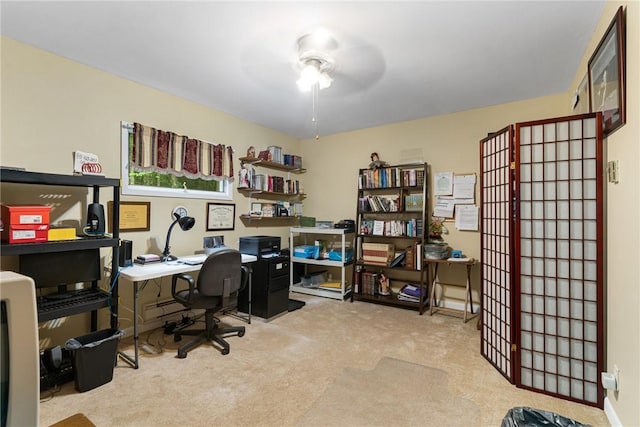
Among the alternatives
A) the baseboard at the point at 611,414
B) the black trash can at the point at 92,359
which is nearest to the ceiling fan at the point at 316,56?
the black trash can at the point at 92,359

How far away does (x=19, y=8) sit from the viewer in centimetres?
191

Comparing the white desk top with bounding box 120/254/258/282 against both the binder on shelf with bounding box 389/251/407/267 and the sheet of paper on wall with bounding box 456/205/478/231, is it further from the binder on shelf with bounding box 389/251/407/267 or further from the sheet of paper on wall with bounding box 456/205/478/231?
the sheet of paper on wall with bounding box 456/205/478/231

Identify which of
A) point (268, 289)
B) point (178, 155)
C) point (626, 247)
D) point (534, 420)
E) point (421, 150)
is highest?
point (421, 150)

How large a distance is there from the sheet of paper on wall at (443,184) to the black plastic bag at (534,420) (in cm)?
262

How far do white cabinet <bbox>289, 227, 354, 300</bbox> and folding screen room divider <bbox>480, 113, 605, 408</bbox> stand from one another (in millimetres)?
2190

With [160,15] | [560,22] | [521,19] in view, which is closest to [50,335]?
[160,15]

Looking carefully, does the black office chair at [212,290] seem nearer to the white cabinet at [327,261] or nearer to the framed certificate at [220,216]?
the framed certificate at [220,216]

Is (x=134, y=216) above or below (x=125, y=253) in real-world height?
above

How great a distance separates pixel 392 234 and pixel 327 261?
0.99 metres

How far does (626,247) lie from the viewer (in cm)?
158

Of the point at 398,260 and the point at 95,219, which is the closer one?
the point at 95,219

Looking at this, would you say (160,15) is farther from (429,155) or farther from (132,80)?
(429,155)

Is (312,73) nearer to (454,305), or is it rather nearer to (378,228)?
(378,228)

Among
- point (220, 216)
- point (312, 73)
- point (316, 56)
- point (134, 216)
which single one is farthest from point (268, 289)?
point (316, 56)
